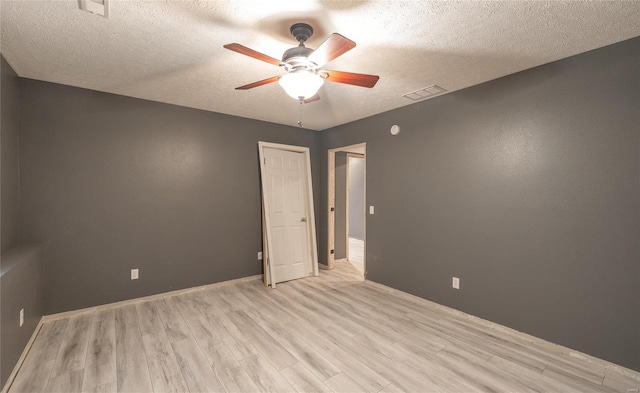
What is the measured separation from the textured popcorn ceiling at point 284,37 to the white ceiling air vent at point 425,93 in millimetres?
95

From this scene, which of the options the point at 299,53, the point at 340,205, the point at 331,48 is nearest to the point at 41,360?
the point at 299,53

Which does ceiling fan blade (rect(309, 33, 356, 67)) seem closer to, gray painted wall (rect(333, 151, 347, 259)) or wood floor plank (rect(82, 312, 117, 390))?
wood floor plank (rect(82, 312, 117, 390))

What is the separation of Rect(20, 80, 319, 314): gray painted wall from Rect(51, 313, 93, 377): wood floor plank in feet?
0.82

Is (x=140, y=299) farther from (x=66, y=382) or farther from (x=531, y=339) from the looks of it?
(x=531, y=339)

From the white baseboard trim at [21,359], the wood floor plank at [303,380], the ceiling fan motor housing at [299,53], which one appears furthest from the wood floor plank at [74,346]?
the ceiling fan motor housing at [299,53]

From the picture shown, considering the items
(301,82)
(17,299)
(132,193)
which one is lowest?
(17,299)

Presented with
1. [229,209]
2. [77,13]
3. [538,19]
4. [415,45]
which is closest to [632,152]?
[538,19]

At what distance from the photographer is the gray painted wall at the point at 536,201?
7.00 feet

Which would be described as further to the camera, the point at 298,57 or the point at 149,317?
the point at 149,317

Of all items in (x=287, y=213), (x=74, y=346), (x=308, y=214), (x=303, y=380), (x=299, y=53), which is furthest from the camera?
(x=308, y=214)

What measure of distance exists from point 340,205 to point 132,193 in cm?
337

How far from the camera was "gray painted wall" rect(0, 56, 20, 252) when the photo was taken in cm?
237

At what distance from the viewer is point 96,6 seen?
1685 millimetres

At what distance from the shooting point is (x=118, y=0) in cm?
165
